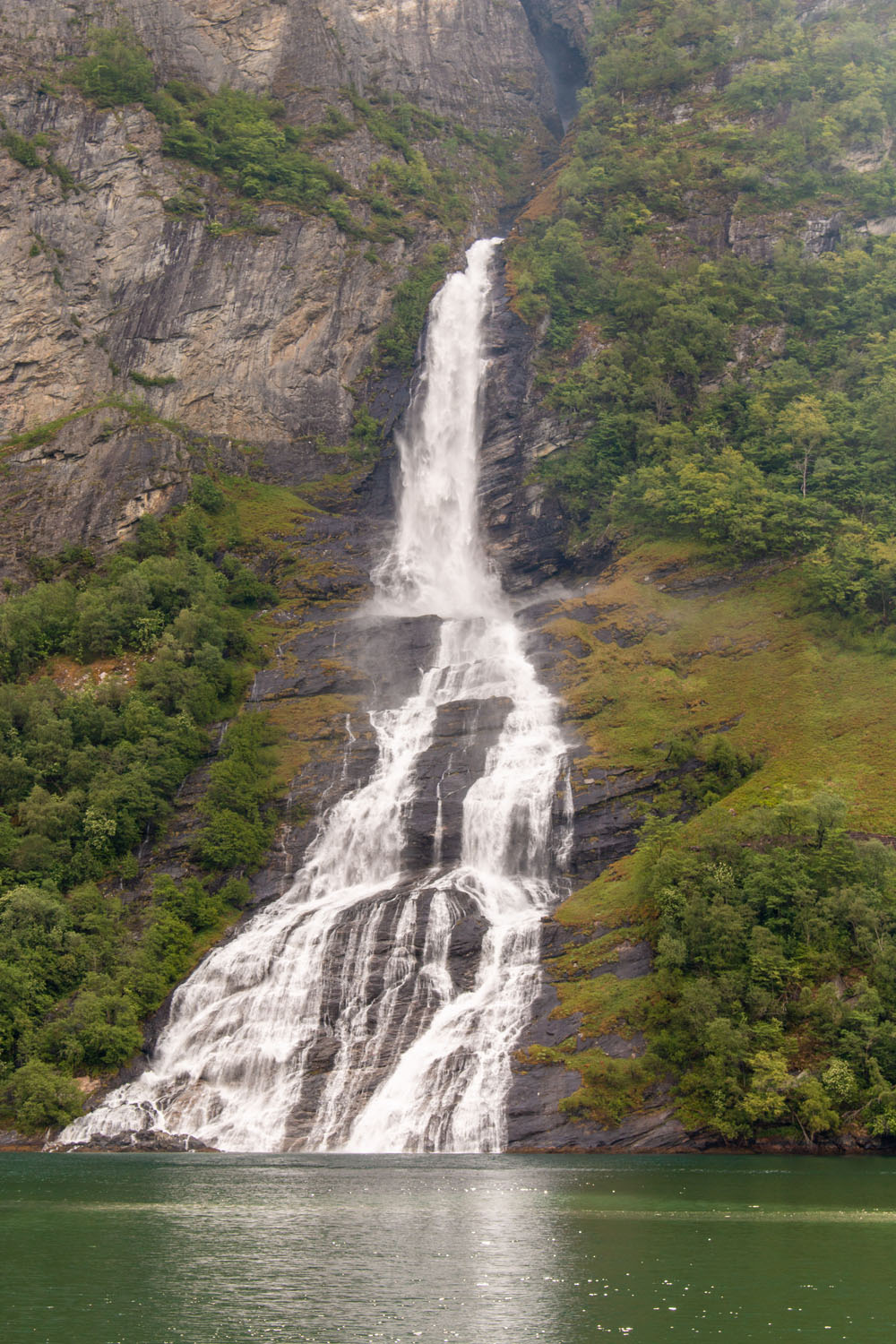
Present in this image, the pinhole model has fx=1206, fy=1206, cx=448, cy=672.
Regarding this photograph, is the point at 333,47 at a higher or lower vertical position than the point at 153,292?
higher

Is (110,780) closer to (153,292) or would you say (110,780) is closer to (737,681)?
(737,681)

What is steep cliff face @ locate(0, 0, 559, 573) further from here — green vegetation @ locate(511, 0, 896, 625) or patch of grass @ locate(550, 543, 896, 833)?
patch of grass @ locate(550, 543, 896, 833)

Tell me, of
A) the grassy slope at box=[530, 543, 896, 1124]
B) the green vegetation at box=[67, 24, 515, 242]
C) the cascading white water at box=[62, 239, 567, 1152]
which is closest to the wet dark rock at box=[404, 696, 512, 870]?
the cascading white water at box=[62, 239, 567, 1152]

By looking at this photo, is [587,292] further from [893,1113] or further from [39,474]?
[893,1113]

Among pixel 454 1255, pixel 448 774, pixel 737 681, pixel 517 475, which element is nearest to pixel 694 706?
pixel 737 681

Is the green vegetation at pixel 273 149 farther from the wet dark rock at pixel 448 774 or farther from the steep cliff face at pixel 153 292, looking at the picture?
the wet dark rock at pixel 448 774
